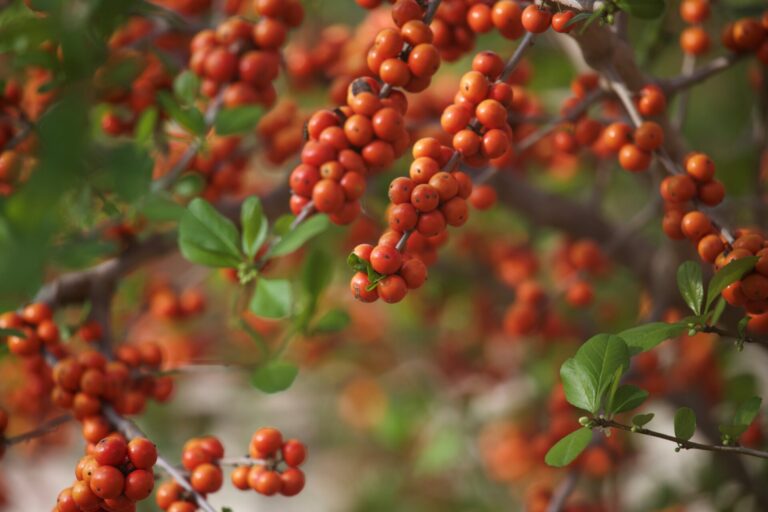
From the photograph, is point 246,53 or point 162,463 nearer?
point 162,463

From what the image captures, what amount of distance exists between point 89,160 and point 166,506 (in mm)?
348

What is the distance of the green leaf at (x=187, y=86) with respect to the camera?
2.68 feet

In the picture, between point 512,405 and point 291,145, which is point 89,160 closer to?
point 291,145

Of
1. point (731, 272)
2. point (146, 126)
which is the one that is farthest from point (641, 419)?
point (146, 126)

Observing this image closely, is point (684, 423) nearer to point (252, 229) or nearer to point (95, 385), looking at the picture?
point (252, 229)

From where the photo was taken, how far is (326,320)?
83cm

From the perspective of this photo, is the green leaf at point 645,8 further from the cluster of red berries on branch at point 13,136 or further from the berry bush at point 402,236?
the cluster of red berries on branch at point 13,136

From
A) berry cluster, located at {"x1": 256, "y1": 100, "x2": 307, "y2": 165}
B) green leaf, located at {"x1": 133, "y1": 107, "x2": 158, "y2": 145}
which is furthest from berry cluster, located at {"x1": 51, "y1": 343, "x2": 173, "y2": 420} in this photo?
berry cluster, located at {"x1": 256, "y1": 100, "x2": 307, "y2": 165}

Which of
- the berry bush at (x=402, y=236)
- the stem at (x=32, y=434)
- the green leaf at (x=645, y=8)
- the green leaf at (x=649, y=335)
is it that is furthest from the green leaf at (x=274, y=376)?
the green leaf at (x=645, y=8)

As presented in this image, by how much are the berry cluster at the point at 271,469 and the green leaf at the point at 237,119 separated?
0.32 m

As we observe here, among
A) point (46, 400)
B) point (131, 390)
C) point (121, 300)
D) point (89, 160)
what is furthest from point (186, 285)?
point (89, 160)

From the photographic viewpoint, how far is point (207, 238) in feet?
2.28

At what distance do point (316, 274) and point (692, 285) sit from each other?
1.31ft

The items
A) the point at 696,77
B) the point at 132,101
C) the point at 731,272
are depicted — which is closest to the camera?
the point at 731,272
